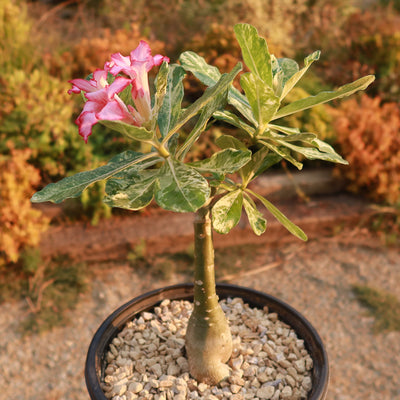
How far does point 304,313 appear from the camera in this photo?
261cm

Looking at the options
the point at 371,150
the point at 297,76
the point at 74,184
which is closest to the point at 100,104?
the point at 74,184

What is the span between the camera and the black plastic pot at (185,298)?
1162 millimetres

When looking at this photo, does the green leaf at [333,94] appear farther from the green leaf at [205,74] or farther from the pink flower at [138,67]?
the pink flower at [138,67]

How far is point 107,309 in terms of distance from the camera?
2.62m

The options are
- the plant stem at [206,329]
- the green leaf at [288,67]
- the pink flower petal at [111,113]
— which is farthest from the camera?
the plant stem at [206,329]

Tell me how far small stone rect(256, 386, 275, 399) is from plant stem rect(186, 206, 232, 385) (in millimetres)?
114

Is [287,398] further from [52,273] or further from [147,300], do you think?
[52,273]

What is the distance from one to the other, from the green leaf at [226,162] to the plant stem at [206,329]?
295 mm

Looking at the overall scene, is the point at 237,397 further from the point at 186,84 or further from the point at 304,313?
the point at 186,84

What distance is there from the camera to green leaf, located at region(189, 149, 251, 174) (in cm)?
88

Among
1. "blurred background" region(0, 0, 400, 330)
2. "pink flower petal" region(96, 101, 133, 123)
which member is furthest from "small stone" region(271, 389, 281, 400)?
"blurred background" region(0, 0, 400, 330)

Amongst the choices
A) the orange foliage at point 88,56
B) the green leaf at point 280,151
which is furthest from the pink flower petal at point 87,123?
the orange foliage at point 88,56

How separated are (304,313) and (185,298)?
50.3 inches

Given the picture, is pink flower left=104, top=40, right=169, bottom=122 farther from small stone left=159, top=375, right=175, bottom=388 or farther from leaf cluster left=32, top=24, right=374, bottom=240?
small stone left=159, top=375, right=175, bottom=388
